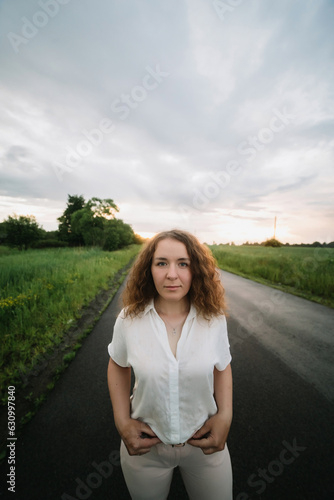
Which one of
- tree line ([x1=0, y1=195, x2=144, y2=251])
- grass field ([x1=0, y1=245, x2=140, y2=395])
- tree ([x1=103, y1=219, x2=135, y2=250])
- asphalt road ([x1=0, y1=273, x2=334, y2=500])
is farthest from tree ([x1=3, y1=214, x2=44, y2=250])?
asphalt road ([x1=0, y1=273, x2=334, y2=500])

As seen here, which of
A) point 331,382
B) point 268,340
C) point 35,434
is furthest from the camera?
point 268,340

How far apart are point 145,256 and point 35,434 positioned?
256cm

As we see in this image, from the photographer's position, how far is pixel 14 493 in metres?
1.74

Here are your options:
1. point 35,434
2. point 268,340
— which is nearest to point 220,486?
point 35,434

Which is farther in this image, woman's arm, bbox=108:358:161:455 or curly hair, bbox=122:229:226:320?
curly hair, bbox=122:229:226:320

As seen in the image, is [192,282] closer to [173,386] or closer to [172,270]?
[172,270]

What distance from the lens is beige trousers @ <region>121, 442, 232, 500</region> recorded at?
1312 mm

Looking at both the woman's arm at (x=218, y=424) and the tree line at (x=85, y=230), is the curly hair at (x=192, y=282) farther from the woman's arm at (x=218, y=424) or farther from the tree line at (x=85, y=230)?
the tree line at (x=85, y=230)

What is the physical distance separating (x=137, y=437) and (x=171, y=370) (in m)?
0.54

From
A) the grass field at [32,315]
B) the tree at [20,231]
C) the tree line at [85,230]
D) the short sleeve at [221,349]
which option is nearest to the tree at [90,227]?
the tree line at [85,230]

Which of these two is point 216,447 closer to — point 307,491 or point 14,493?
point 307,491

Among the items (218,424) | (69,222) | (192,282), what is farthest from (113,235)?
(218,424)

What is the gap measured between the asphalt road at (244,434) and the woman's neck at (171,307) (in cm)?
183

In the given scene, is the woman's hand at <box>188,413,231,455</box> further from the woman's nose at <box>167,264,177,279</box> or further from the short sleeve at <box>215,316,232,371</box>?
the woman's nose at <box>167,264,177,279</box>
